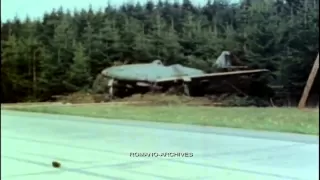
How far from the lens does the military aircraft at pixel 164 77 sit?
2.88m

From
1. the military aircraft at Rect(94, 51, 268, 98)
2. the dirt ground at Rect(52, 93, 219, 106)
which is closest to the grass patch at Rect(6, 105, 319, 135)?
the dirt ground at Rect(52, 93, 219, 106)

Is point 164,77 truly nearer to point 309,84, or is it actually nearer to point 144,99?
point 144,99

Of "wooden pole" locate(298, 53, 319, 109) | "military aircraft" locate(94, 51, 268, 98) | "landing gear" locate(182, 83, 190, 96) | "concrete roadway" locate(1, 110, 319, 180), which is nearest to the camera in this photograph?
"concrete roadway" locate(1, 110, 319, 180)

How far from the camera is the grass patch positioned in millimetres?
2915

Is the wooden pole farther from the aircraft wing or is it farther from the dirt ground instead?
the dirt ground

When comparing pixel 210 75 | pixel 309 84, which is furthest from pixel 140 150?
pixel 309 84

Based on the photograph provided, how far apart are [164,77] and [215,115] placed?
392 millimetres

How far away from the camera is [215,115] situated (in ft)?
10.4

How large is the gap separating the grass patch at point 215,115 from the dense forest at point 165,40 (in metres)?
0.13

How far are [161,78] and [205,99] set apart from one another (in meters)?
0.25

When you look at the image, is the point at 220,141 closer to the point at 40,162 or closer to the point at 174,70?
the point at 174,70

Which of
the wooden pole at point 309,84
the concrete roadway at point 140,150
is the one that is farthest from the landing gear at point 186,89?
the wooden pole at point 309,84

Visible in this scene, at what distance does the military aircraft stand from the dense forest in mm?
36

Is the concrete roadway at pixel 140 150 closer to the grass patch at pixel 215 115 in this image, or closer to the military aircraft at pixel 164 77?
the grass patch at pixel 215 115
